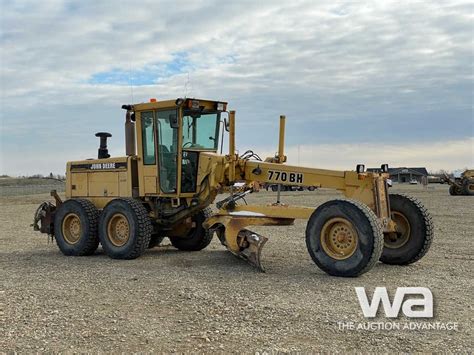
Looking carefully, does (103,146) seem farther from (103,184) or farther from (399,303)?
(399,303)

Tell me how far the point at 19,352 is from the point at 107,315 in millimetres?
1319

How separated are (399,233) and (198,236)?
14.1ft

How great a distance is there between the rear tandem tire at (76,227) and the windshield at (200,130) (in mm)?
2594

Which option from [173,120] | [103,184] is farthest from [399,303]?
[103,184]

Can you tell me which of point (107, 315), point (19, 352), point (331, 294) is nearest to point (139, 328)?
point (107, 315)

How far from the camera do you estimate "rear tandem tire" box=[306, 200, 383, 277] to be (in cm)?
810

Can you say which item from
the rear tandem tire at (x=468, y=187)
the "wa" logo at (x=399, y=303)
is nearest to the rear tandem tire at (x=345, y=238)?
the "wa" logo at (x=399, y=303)

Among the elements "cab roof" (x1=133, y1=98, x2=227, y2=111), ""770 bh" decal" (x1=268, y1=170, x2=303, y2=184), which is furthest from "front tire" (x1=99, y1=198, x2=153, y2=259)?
""770 bh" decal" (x1=268, y1=170, x2=303, y2=184)

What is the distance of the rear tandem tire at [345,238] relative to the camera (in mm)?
8102

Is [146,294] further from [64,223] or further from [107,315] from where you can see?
[64,223]

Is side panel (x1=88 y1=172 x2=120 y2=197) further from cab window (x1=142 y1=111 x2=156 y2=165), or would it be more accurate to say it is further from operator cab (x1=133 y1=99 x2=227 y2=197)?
cab window (x1=142 y1=111 x2=156 y2=165)

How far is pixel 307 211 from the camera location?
30.2 ft

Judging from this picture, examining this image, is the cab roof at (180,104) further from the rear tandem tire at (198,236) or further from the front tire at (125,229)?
the rear tandem tire at (198,236)

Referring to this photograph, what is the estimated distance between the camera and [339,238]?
852cm
